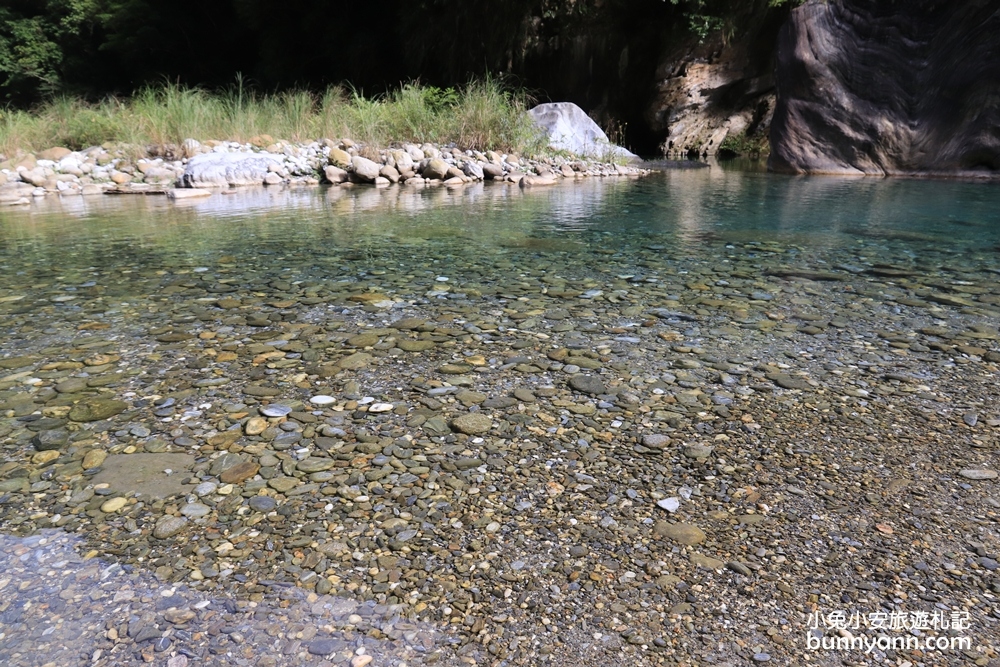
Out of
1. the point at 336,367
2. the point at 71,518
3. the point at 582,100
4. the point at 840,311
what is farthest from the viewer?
the point at 582,100

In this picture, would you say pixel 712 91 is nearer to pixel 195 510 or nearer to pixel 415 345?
pixel 415 345

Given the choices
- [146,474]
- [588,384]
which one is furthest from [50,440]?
[588,384]

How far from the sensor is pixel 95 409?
2170 millimetres

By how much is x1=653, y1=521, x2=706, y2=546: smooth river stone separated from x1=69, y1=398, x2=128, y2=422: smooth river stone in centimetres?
173

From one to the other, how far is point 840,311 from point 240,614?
9.35 ft

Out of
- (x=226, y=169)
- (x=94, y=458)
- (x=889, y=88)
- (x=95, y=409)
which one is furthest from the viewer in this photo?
(x=889, y=88)

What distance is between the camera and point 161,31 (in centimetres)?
2070

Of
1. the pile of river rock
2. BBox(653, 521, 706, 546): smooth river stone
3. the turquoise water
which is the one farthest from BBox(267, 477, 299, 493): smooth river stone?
the pile of river rock

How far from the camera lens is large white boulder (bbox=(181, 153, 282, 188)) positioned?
9.37 metres

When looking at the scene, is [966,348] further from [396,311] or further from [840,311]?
[396,311]

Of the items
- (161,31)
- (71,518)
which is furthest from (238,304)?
(161,31)

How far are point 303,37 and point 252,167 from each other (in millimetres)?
9807

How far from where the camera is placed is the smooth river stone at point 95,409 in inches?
83.2

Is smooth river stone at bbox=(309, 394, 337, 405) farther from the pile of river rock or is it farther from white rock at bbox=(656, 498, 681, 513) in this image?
the pile of river rock
